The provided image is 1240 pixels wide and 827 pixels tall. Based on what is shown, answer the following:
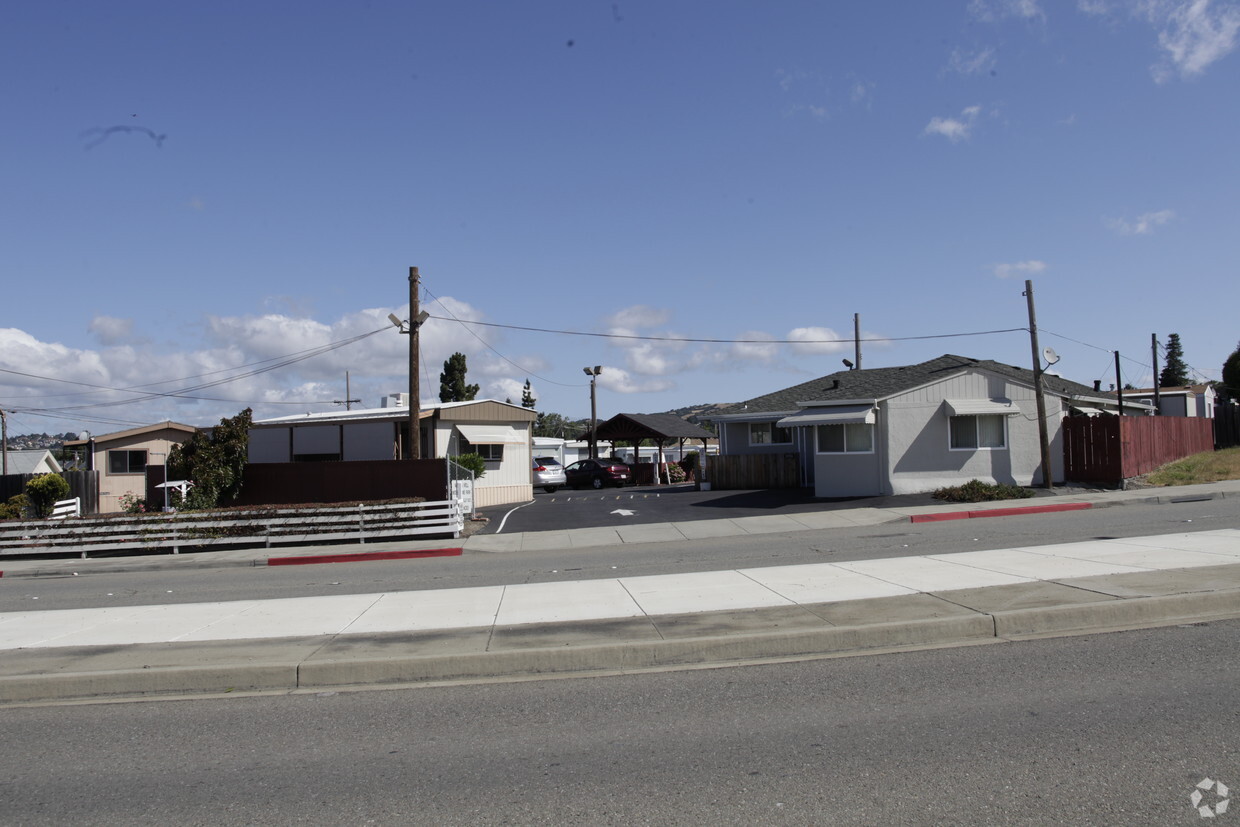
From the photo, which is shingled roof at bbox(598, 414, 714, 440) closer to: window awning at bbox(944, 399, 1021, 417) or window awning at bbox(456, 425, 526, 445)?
window awning at bbox(456, 425, 526, 445)

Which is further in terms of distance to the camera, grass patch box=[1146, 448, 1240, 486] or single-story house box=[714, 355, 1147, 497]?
grass patch box=[1146, 448, 1240, 486]

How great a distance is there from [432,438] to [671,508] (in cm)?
1059

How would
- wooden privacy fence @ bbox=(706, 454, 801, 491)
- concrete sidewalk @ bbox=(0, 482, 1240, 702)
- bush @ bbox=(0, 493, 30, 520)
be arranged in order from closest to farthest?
concrete sidewalk @ bbox=(0, 482, 1240, 702) < bush @ bbox=(0, 493, 30, 520) < wooden privacy fence @ bbox=(706, 454, 801, 491)

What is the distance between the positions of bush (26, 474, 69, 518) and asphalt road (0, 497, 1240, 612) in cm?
1026

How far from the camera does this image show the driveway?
22562 mm

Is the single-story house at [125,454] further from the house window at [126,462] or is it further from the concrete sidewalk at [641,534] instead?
the concrete sidewalk at [641,534]

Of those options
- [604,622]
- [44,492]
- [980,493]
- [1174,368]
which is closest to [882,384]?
[980,493]

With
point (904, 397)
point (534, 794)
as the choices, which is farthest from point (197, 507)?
point (534, 794)

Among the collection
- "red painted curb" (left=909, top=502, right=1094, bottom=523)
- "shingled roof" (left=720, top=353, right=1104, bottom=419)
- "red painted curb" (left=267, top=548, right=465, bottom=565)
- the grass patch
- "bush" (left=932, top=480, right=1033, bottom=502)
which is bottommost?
"red painted curb" (left=267, top=548, right=465, bottom=565)

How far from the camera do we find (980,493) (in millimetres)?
22875

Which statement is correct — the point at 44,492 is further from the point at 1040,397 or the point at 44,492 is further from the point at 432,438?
the point at 1040,397

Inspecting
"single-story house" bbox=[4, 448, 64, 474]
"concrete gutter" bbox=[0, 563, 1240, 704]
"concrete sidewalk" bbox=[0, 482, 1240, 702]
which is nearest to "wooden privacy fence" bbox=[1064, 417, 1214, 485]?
"concrete sidewalk" bbox=[0, 482, 1240, 702]

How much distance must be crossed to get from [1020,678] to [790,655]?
1.83 m

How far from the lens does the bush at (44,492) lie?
25906 mm
